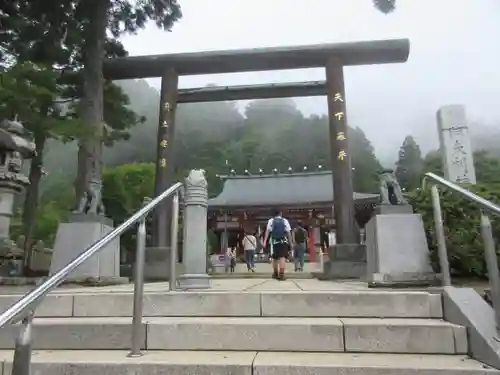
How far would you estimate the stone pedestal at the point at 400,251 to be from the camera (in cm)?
486

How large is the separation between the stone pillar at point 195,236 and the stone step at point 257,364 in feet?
5.59

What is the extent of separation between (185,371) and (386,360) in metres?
1.27

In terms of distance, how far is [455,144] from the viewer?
40.1ft

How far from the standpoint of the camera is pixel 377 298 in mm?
3260

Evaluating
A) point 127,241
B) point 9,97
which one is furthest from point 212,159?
point 9,97

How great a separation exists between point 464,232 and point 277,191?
21.5m

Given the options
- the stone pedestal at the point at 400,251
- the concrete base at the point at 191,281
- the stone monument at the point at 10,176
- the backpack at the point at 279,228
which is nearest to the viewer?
the concrete base at the point at 191,281

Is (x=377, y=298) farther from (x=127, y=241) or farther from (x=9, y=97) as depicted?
(x=127, y=241)

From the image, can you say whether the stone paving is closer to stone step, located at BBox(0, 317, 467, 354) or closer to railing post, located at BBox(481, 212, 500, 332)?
stone step, located at BBox(0, 317, 467, 354)

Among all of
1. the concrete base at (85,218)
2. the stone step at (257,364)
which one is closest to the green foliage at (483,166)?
the concrete base at (85,218)

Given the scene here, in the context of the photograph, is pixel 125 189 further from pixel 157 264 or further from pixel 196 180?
pixel 196 180

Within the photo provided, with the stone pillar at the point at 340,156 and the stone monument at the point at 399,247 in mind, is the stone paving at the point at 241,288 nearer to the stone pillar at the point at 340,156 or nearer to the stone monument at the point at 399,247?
the stone monument at the point at 399,247

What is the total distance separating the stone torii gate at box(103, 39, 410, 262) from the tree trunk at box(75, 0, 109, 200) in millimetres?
656

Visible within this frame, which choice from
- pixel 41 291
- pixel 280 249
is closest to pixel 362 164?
pixel 280 249
